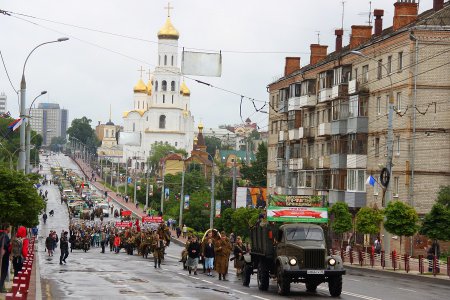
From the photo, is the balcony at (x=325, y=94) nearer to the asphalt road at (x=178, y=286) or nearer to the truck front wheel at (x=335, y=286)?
the asphalt road at (x=178, y=286)

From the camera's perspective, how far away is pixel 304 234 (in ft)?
107

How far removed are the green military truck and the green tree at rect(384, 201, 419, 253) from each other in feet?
50.6

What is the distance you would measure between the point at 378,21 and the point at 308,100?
12574 millimetres

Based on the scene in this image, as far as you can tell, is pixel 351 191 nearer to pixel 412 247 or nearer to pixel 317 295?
pixel 412 247

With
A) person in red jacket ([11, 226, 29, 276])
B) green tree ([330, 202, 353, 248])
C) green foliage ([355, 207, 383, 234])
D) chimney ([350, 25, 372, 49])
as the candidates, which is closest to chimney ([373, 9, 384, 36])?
chimney ([350, 25, 372, 49])

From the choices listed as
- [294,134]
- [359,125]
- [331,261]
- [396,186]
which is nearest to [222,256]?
[331,261]

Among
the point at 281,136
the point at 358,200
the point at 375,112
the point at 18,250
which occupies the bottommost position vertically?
the point at 18,250

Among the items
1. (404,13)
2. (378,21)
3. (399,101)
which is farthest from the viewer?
(378,21)

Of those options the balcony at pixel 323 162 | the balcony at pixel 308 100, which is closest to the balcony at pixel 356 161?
the balcony at pixel 323 162

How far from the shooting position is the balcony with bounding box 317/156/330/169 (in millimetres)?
80625

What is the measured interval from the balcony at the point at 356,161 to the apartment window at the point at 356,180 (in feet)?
1.06

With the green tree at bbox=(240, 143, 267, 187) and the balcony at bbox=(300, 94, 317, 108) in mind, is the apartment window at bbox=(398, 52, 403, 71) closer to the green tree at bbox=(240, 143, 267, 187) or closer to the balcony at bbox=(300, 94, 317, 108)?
the balcony at bbox=(300, 94, 317, 108)

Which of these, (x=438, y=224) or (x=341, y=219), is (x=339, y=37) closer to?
(x=341, y=219)

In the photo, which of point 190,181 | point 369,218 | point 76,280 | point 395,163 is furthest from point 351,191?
point 190,181
